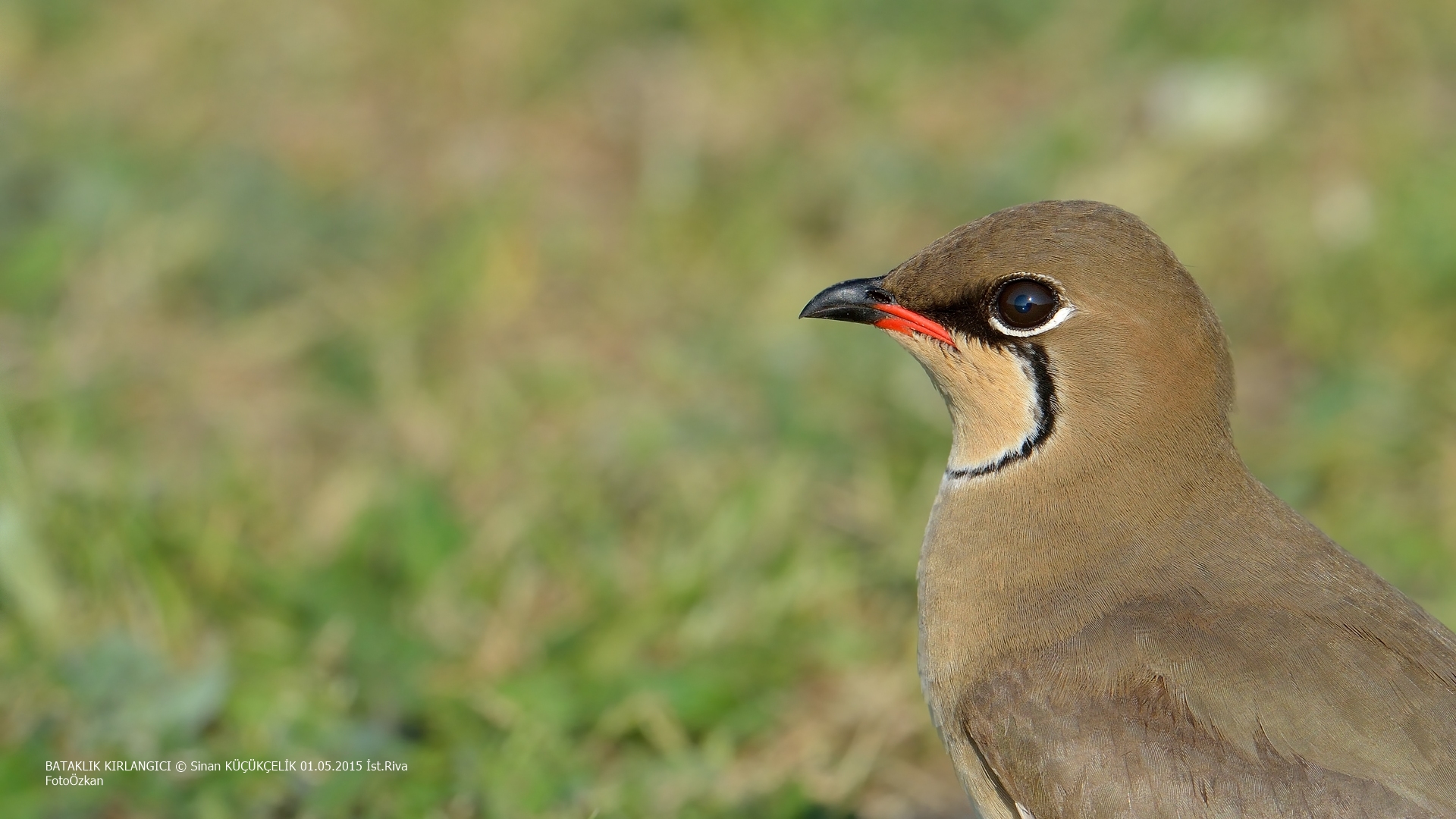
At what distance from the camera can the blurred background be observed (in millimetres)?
4238

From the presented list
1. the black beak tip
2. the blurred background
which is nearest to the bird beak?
the black beak tip

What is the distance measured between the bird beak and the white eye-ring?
0.14 meters

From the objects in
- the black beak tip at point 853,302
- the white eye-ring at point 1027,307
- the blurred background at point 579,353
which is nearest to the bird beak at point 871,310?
the black beak tip at point 853,302

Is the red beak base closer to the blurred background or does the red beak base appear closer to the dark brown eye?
the dark brown eye

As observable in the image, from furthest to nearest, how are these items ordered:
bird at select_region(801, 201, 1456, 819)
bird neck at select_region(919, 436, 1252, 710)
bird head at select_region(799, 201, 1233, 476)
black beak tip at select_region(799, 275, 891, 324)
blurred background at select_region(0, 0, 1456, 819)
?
blurred background at select_region(0, 0, 1456, 819) → black beak tip at select_region(799, 275, 891, 324) → bird head at select_region(799, 201, 1233, 476) → bird neck at select_region(919, 436, 1252, 710) → bird at select_region(801, 201, 1456, 819)

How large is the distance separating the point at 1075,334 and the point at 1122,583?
0.53 metres

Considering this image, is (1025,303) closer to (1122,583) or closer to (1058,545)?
(1058,545)

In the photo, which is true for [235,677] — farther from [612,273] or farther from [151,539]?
[612,273]

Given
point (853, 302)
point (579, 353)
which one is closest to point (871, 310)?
point (853, 302)

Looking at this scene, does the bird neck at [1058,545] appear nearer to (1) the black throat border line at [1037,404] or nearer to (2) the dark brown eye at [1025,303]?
(1) the black throat border line at [1037,404]

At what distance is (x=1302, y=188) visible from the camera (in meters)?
7.07

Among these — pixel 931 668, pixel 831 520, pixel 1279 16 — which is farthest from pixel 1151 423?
pixel 1279 16

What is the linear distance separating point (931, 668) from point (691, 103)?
4.61 m

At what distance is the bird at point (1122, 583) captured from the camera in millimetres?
3018
